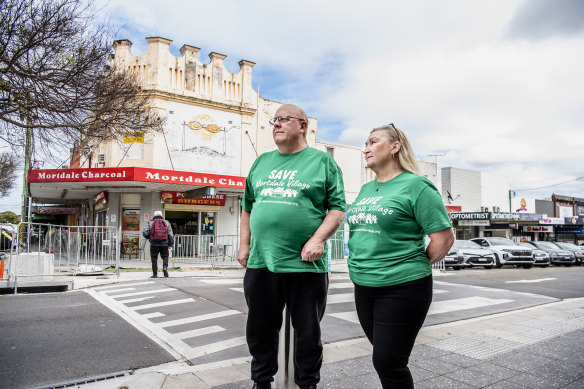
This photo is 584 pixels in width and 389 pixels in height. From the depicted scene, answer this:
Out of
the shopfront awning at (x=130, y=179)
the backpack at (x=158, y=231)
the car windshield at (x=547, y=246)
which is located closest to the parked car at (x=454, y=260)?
the car windshield at (x=547, y=246)

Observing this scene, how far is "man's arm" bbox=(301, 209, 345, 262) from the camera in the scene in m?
2.49

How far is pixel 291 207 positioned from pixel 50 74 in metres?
7.28

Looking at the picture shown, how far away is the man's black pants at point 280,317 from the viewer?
8.41 feet

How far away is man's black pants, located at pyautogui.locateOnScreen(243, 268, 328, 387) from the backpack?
844 centimetres

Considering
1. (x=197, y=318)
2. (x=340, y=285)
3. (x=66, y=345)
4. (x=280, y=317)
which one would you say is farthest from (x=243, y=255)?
(x=340, y=285)

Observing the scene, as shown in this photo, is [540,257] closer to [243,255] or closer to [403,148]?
[403,148]

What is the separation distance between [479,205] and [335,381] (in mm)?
39566

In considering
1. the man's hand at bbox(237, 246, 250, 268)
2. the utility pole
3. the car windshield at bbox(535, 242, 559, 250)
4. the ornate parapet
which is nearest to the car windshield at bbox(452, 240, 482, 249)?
the car windshield at bbox(535, 242, 559, 250)

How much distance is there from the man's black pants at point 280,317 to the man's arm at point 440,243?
27.4 inches

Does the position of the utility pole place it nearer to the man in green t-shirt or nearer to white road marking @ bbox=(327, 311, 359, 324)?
white road marking @ bbox=(327, 311, 359, 324)

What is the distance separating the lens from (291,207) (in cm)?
259

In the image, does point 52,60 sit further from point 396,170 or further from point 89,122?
point 396,170

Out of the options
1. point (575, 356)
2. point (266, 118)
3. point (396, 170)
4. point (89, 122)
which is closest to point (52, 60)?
point (89, 122)

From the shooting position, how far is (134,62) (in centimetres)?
1972
